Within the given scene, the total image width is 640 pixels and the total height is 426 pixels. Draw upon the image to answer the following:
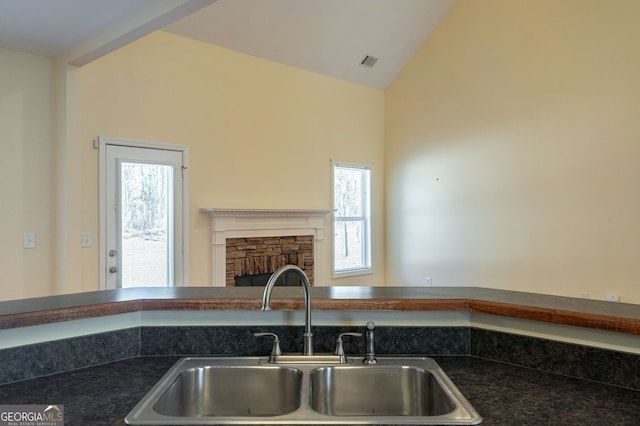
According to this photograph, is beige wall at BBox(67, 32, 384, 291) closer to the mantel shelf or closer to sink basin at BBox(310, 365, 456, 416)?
the mantel shelf

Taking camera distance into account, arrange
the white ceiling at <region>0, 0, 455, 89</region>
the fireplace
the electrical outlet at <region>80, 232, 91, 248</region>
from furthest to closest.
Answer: the fireplace, the electrical outlet at <region>80, 232, 91, 248</region>, the white ceiling at <region>0, 0, 455, 89</region>

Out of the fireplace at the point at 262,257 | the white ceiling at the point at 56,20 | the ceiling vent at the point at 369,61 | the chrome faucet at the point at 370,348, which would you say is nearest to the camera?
the chrome faucet at the point at 370,348

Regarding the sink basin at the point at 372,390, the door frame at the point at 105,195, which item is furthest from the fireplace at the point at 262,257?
the sink basin at the point at 372,390

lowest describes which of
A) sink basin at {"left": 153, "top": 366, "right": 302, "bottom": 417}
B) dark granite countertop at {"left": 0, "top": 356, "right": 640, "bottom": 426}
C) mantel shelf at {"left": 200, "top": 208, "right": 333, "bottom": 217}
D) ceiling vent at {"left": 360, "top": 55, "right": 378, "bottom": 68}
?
sink basin at {"left": 153, "top": 366, "right": 302, "bottom": 417}

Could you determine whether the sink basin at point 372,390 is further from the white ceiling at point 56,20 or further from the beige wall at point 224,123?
the beige wall at point 224,123

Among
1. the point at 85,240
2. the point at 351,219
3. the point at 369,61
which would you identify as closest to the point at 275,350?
the point at 85,240

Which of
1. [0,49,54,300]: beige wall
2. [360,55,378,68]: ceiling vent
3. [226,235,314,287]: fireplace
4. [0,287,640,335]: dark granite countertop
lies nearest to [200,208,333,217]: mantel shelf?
[226,235,314,287]: fireplace

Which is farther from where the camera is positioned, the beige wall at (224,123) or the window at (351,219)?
the window at (351,219)

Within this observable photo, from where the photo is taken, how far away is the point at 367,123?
19.8 ft

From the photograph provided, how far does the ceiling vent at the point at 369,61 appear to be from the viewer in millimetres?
5450

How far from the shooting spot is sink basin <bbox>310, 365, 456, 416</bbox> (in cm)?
124

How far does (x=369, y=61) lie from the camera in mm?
5516

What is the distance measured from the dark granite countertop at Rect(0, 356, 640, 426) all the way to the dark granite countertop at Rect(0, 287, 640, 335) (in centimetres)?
17

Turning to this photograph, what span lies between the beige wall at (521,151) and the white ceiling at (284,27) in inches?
18.6
